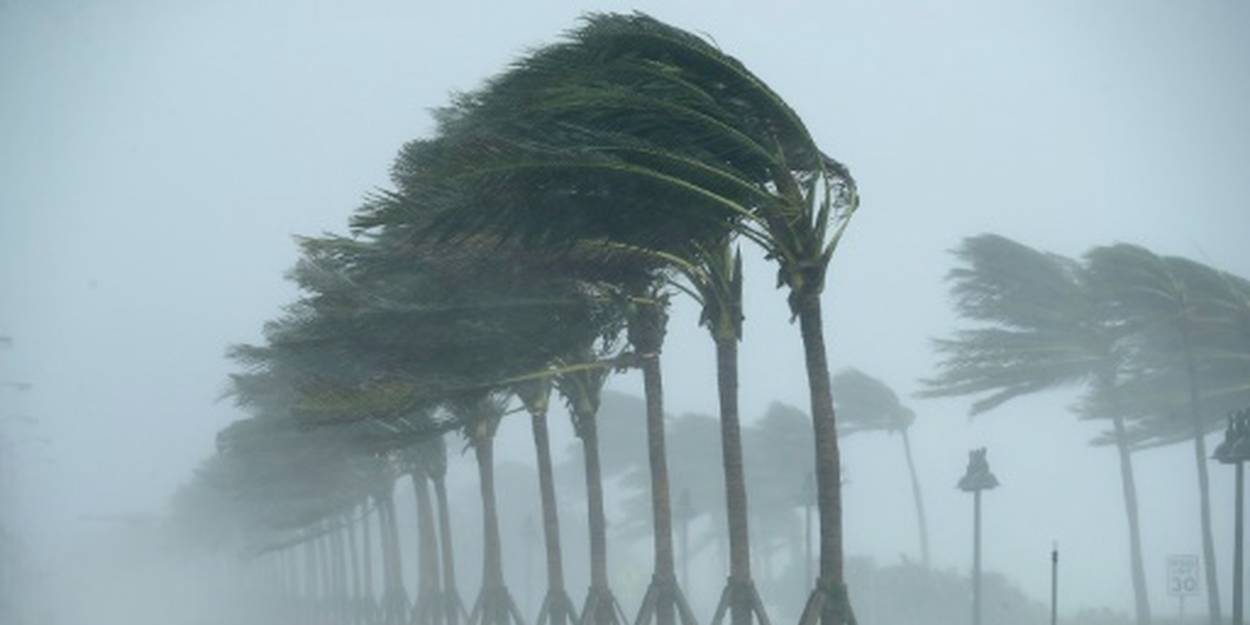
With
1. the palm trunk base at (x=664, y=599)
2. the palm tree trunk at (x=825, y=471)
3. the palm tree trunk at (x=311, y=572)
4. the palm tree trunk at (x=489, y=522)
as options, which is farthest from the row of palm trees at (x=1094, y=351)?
the palm tree trunk at (x=311, y=572)

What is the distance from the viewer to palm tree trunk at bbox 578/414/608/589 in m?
24.2

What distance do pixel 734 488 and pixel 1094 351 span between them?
27767 mm

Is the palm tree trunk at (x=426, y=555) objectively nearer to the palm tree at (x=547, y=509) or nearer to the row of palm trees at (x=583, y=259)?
the row of palm trees at (x=583, y=259)

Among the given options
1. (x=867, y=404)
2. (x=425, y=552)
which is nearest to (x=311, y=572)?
(x=867, y=404)

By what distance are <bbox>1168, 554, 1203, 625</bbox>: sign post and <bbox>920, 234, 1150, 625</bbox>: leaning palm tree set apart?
16.6m

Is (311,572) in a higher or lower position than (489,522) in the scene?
lower

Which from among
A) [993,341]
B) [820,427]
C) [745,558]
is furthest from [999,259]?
[820,427]

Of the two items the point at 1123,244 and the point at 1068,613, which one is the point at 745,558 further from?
the point at 1068,613

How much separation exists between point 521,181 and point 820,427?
13.0 ft

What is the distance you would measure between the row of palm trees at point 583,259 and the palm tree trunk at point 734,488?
3 cm

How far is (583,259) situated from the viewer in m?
19.2

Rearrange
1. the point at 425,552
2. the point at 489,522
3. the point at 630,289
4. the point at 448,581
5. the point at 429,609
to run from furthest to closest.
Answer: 1. the point at 425,552
2. the point at 429,609
3. the point at 448,581
4. the point at 489,522
5. the point at 630,289

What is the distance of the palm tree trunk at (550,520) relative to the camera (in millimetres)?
26391

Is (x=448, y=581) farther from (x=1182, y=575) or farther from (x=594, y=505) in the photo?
(x=1182, y=575)
